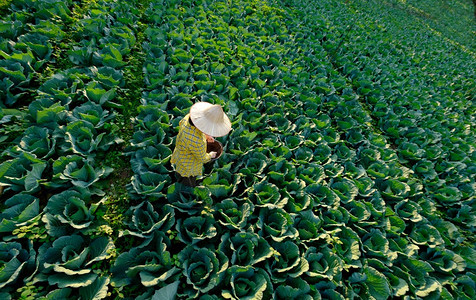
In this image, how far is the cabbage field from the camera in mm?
2812

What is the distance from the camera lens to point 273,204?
3512 millimetres

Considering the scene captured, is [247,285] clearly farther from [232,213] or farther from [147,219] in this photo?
[147,219]

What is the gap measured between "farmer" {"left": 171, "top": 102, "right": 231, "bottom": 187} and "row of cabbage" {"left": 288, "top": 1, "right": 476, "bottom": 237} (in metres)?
5.33

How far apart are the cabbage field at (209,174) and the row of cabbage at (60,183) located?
0.02 metres

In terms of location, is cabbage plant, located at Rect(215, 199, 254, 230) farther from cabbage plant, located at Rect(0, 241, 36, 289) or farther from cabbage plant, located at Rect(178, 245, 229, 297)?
cabbage plant, located at Rect(0, 241, 36, 289)

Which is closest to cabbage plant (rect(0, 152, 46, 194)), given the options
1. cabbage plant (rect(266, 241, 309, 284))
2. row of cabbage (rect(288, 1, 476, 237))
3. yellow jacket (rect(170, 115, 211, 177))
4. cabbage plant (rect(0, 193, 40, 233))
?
cabbage plant (rect(0, 193, 40, 233))

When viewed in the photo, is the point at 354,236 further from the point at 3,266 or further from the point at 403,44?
the point at 403,44

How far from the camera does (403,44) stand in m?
11.0

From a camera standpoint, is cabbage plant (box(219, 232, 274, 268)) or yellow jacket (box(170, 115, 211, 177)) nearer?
yellow jacket (box(170, 115, 211, 177))

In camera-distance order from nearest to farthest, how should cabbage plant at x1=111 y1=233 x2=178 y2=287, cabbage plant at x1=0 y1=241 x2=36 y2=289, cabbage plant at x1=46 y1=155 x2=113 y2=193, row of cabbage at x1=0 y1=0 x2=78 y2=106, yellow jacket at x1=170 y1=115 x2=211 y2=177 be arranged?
cabbage plant at x1=0 y1=241 x2=36 y2=289 → cabbage plant at x1=111 y1=233 x2=178 y2=287 → yellow jacket at x1=170 y1=115 x2=211 y2=177 → cabbage plant at x1=46 y1=155 x2=113 y2=193 → row of cabbage at x1=0 y1=0 x2=78 y2=106

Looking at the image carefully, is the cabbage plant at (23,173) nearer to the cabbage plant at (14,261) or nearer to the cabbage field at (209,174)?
the cabbage field at (209,174)

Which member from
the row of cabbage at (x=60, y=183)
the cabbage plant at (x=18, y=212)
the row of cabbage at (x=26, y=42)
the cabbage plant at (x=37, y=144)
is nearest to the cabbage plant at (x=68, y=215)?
the row of cabbage at (x=60, y=183)

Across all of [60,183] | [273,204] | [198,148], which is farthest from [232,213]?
[60,183]

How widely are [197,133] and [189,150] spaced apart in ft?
1.00
